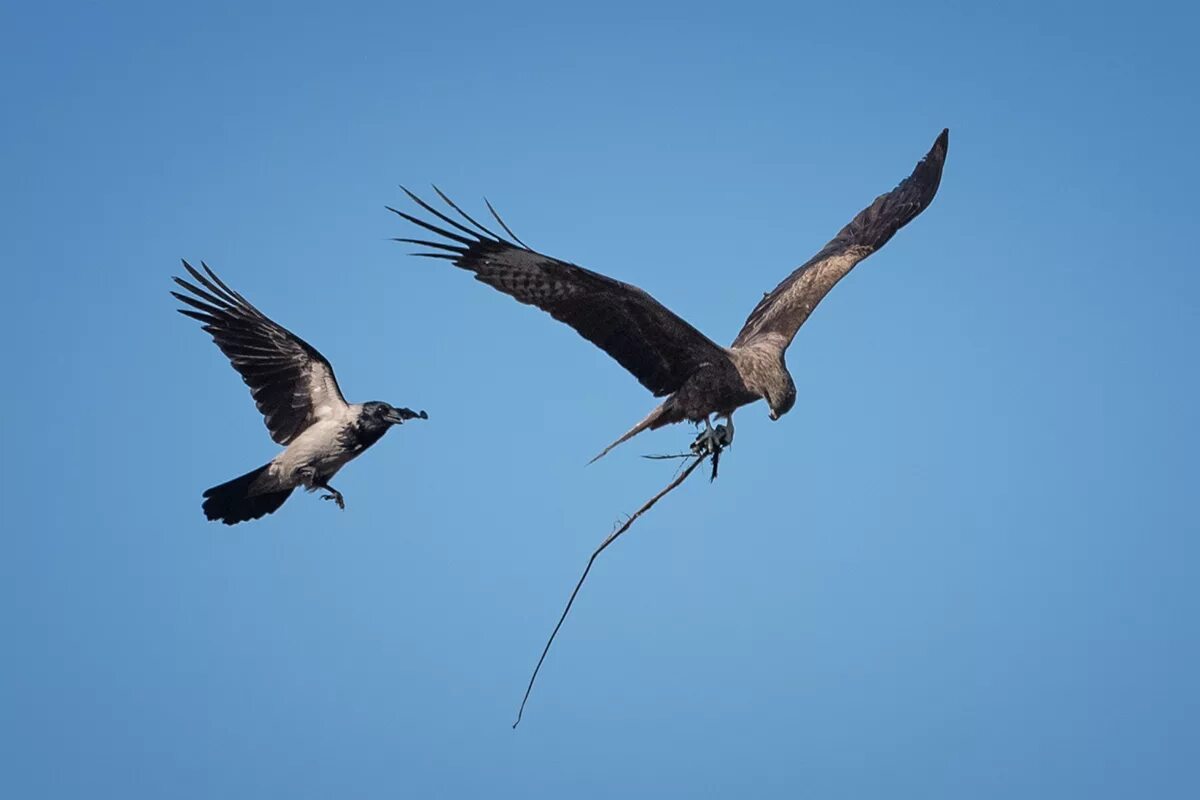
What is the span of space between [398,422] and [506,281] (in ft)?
6.86

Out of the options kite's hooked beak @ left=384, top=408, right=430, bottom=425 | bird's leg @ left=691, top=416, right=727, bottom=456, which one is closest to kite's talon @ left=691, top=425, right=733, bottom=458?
bird's leg @ left=691, top=416, right=727, bottom=456

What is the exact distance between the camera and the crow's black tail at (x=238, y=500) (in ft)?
31.3

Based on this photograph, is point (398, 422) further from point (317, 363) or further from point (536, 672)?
point (536, 672)

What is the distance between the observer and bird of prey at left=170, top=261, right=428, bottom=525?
9586 millimetres

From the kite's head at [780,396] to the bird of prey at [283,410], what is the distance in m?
2.56

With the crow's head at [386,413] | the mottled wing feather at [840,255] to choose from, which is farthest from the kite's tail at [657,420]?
the crow's head at [386,413]

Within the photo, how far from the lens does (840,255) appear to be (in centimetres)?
1062

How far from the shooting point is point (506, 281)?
795 centimetres

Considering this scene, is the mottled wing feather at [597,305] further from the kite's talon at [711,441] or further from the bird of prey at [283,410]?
the bird of prey at [283,410]

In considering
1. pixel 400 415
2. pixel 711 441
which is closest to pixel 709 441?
pixel 711 441

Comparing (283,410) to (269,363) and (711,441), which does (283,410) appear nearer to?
(269,363)

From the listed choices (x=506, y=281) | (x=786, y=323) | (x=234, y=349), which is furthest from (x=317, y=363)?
(x=786, y=323)

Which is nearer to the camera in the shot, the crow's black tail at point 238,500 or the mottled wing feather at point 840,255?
the crow's black tail at point 238,500

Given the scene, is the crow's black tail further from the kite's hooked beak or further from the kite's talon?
the kite's talon
